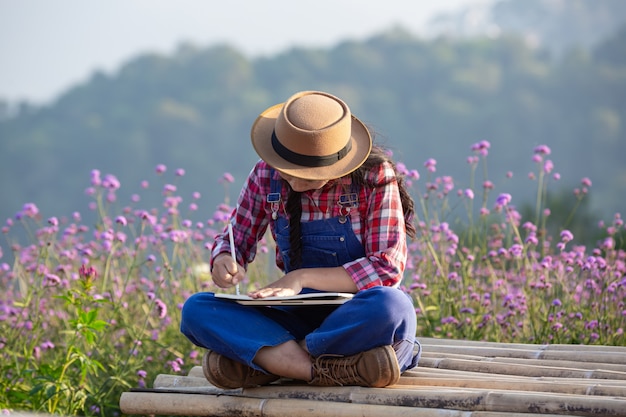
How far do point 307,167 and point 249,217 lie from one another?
0.40 m

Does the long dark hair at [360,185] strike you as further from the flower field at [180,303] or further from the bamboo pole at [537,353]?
the flower field at [180,303]

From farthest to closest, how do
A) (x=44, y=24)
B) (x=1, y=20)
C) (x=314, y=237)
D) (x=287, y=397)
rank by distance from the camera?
(x=1, y=20) → (x=44, y=24) → (x=314, y=237) → (x=287, y=397)

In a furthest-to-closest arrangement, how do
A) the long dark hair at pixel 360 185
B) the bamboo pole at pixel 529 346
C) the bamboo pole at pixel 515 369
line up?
the bamboo pole at pixel 529 346, the long dark hair at pixel 360 185, the bamboo pole at pixel 515 369

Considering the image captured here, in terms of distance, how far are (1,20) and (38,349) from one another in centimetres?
6330

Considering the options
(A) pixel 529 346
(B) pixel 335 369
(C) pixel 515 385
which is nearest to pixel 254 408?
A: (B) pixel 335 369

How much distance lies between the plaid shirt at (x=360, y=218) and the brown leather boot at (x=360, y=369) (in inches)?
8.9

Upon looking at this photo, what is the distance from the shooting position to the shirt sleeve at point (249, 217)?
10.3 ft

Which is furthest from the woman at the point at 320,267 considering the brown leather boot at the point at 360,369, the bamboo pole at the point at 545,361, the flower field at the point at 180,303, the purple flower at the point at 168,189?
the purple flower at the point at 168,189

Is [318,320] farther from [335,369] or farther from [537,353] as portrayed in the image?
[537,353]

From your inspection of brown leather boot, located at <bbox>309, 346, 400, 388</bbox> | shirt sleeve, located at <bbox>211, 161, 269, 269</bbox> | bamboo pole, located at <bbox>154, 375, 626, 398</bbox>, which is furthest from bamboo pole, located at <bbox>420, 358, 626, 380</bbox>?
shirt sleeve, located at <bbox>211, 161, 269, 269</bbox>

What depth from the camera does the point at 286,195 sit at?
3.09 meters

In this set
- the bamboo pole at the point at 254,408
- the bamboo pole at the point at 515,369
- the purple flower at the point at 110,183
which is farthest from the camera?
the purple flower at the point at 110,183

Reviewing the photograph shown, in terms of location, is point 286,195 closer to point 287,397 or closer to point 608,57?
point 287,397

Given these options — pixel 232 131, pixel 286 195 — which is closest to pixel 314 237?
pixel 286 195
